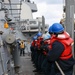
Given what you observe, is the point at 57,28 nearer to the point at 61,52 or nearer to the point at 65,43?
the point at 65,43

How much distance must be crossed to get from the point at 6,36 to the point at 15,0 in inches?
230

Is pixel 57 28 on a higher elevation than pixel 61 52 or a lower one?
higher

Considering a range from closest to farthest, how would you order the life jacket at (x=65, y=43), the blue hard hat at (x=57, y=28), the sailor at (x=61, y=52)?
1. the sailor at (x=61, y=52)
2. the life jacket at (x=65, y=43)
3. the blue hard hat at (x=57, y=28)

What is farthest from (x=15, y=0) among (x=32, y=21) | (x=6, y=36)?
(x=32, y=21)

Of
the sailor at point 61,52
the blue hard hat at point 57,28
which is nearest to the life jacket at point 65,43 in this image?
the sailor at point 61,52

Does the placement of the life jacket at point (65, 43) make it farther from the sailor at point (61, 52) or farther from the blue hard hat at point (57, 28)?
the blue hard hat at point (57, 28)

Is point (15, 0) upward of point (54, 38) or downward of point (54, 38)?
upward

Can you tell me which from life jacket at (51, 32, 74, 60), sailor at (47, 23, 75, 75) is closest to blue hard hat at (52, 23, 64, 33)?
sailor at (47, 23, 75, 75)

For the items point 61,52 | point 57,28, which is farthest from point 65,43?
point 57,28

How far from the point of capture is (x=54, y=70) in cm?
695

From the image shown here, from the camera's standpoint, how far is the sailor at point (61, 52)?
21.4 feet

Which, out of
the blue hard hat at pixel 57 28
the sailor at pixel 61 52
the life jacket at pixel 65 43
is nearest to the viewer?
the sailor at pixel 61 52

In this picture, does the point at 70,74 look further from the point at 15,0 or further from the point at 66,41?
the point at 15,0

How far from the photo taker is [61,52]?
6531 millimetres
